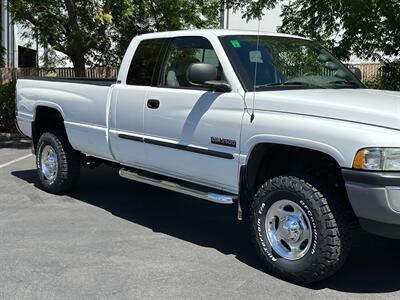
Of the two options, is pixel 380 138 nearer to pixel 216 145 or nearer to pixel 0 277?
pixel 216 145

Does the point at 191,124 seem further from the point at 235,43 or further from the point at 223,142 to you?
the point at 235,43

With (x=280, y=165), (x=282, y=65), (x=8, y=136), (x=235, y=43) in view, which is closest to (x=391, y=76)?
(x=282, y=65)

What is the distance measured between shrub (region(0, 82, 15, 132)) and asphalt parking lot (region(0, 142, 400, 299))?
702 cm

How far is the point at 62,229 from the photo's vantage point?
602 cm

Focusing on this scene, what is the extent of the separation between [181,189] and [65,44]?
9293 mm

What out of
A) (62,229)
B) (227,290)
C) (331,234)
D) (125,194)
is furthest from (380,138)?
(125,194)

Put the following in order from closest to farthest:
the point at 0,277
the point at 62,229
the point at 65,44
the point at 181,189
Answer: the point at 0,277 < the point at 181,189 < the point at 62,229 < the point at 65,44

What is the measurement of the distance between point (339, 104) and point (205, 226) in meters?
2.46

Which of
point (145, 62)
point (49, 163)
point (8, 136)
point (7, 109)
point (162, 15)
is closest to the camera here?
point (145, 62)

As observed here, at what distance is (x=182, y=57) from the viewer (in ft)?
19.2

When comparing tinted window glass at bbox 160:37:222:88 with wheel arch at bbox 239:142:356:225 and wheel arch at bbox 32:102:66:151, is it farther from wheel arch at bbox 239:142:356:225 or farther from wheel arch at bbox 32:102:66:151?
wheel arch at bbox 32:102:66:151

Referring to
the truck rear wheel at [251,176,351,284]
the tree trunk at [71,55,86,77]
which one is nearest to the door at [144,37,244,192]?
the truck rear wheel at [251,176,351,284]

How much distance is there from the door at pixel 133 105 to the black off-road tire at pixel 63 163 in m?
1.23

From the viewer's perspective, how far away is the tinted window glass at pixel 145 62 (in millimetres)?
6059
